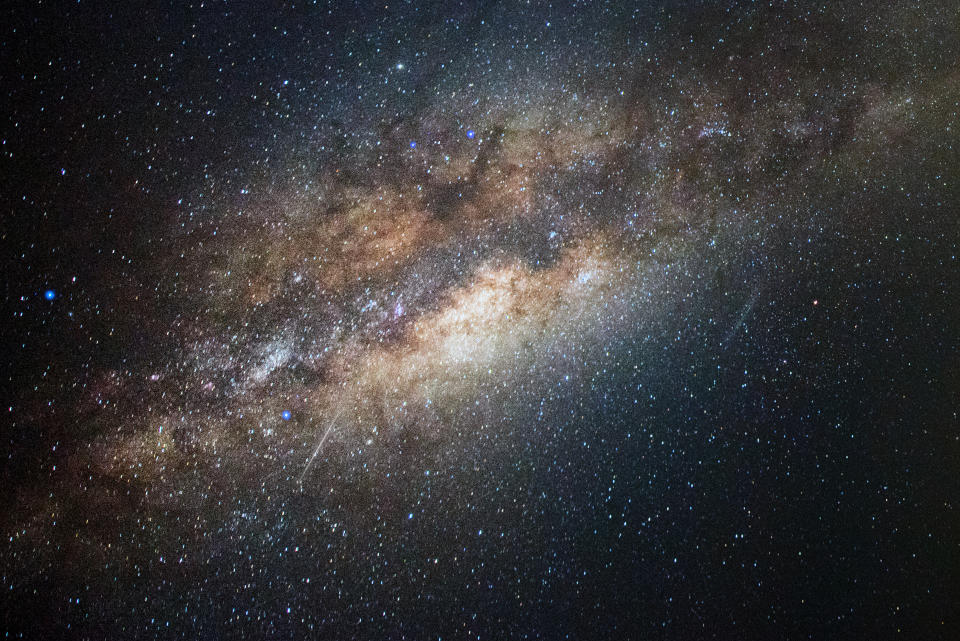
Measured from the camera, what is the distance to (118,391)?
5.83 feet

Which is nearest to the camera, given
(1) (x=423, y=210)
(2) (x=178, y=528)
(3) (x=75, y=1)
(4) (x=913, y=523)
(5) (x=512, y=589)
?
(3) (x=75, y=1)

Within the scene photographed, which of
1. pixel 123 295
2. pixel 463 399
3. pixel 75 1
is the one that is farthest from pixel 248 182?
pixel 463 399

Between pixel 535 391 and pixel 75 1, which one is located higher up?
pixel 75 1

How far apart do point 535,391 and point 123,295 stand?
1.81 m

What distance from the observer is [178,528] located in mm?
1856

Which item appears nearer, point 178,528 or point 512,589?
point 178,528

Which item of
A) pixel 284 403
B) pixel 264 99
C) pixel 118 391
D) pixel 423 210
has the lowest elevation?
pixel 284 403

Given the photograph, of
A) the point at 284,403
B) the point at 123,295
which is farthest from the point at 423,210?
the point at 123,295

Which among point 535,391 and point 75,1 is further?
point 535,391

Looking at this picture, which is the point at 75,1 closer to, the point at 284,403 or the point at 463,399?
the point at 284,403

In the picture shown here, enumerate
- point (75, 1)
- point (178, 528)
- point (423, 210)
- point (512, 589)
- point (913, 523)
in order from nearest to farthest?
point (75, 1) → point (178, 528) → point (423, 210) → point (512, 589) → point (913, 523)

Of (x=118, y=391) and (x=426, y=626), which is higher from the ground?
(x=118, y=391)

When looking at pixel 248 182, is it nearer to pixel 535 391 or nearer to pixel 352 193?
pixel 352 193

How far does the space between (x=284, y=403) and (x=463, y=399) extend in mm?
798
